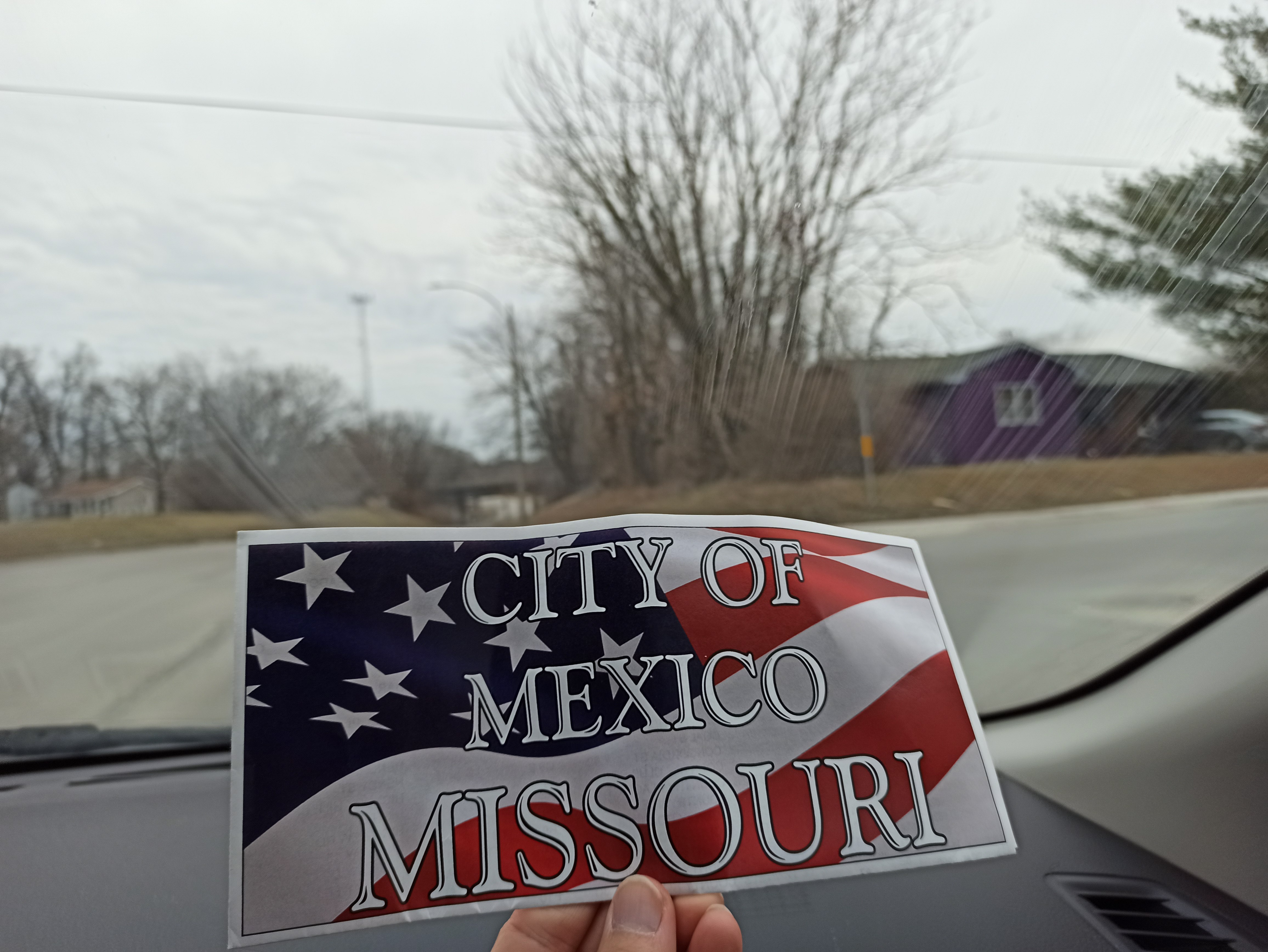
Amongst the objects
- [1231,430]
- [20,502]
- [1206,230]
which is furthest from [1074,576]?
[20,502]

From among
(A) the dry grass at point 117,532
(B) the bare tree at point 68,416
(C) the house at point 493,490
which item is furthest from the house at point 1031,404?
(B) the bare tree at point 68,416

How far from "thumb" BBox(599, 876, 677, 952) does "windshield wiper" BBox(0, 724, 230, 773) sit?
219 centimetres

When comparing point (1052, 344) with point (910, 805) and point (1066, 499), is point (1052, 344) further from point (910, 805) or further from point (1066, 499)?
point (910, 805)

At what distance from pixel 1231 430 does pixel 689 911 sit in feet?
7.71

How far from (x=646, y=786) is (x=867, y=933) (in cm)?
113

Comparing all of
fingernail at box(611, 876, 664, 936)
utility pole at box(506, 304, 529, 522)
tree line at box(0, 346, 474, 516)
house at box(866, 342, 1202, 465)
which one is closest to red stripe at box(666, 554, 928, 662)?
fingernail at box(611, 876, 664, 936)

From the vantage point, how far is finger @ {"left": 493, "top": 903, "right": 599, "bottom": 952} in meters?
1.26

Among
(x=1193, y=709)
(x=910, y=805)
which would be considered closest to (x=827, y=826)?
(x=910, y=805)

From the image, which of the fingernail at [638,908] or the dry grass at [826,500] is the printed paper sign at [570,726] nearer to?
the fingernail at [638,908]

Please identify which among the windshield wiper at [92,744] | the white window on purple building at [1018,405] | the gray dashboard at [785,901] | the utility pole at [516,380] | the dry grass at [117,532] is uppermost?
the utility pole at [516,380]

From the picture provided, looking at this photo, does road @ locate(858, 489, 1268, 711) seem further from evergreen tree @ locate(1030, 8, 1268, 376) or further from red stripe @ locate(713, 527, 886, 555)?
red stripe @ locate(713, 527, 886, 555)

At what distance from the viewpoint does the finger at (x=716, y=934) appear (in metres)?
1.22

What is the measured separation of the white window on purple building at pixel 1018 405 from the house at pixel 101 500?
3.53 metres

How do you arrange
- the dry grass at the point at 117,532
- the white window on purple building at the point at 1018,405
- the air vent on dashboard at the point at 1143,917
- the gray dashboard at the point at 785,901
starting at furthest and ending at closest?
the dry grass at the point at 117,532 < the white window on purple building at the point at 1018,405 < the gray dashboard at the point at 785,901 < the air vent on dashboard at the point at 1143,917
